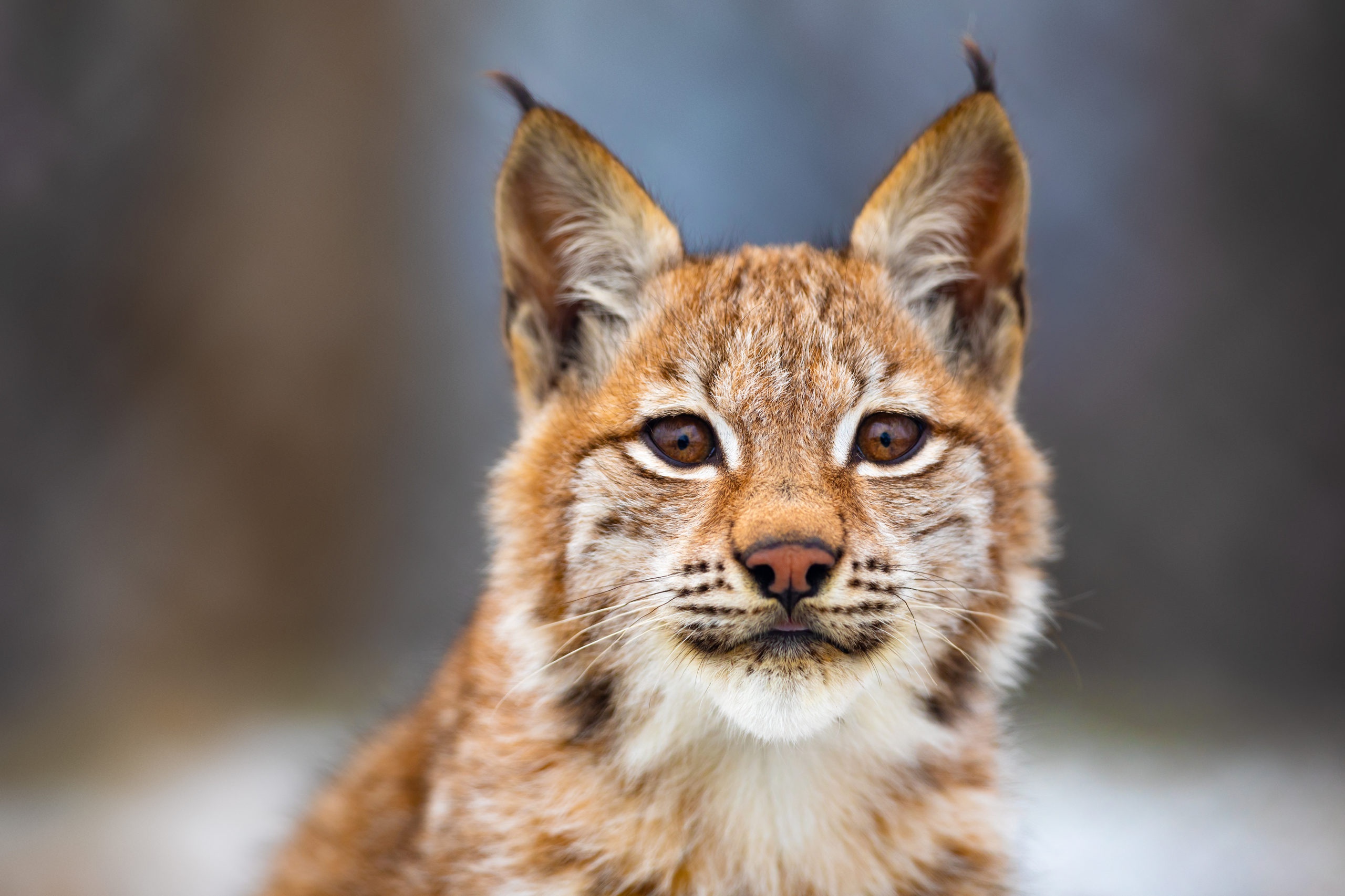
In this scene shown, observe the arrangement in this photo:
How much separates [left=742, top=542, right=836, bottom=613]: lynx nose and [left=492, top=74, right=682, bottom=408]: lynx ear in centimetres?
69

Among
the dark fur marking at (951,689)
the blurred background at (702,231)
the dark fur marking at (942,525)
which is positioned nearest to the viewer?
the dark fur marking at (942,525)

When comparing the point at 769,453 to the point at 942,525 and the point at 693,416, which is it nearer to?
the point at 693,416

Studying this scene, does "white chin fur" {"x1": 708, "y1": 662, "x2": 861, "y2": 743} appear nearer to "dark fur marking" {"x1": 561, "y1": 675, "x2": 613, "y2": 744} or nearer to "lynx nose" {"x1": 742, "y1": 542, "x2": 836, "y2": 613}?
"lynx nose" {"x1": 742, "y1": 542, "x2": 836, "y2": 613}

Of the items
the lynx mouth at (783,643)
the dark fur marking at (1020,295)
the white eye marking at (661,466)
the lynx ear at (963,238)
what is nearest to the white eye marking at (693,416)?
the white eye marking at (661,466)

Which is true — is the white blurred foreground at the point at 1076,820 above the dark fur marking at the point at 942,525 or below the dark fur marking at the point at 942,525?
below

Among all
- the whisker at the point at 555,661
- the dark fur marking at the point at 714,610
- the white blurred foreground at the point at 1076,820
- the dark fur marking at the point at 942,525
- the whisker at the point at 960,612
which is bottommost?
the white blurred foreground at the point at 1076,820

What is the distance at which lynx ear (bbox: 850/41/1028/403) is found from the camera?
→ 2.12 meters

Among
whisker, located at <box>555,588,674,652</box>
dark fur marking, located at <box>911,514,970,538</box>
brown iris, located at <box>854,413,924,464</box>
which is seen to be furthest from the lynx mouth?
brown iris, located at <box>854,413,924,464</box>

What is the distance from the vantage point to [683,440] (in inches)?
78.3

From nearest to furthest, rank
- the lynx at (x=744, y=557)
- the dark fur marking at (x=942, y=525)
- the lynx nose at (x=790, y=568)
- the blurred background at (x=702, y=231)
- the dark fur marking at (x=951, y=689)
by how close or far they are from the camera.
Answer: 1. the lynx nose at (x=790, y=568)
2. the lynx at (x=744, y=557)
3. the dark fur marking at (x=942, y=525)
4. the dark fur marking at (x=951, y=689)
5. the blurred background at (x=702, y=231)

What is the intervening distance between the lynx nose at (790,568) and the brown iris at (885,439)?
0.35 meters

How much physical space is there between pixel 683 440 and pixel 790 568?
408 mm

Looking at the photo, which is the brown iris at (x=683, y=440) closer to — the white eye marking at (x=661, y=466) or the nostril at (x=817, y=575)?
the white eye marking at (x=661, y=466)

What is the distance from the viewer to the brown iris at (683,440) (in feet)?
6.47
